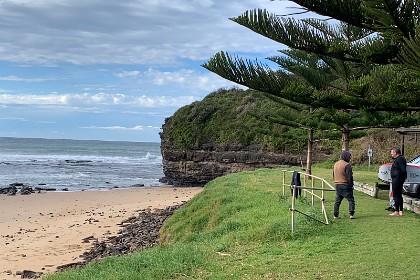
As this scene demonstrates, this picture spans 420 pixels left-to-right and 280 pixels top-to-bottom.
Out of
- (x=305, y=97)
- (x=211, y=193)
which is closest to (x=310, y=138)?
(x=211, y=193)

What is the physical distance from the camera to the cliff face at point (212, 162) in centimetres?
3566

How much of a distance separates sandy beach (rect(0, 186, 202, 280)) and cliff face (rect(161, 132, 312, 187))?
799 cm

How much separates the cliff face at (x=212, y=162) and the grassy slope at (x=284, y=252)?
2411 centimetres

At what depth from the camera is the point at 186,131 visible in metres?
40.4

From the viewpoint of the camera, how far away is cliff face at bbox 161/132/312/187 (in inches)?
1404

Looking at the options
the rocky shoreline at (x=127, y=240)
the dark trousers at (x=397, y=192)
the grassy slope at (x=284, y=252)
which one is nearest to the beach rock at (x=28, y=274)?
the rocky shoreline at (x=127, y=240)

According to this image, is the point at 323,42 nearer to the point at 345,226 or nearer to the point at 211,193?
the point at 345,226

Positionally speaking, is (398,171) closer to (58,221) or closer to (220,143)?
(58,221)

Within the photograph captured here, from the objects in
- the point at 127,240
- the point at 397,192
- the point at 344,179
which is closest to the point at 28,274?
the point at 127,240

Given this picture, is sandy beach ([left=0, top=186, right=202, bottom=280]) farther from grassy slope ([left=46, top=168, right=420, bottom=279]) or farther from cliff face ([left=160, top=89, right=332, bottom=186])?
cliff face ([left=160, top=89, right=332, bottom=186])

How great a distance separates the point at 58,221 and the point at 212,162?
19.9 metres

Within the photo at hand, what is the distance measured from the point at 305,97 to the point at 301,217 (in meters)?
4.41

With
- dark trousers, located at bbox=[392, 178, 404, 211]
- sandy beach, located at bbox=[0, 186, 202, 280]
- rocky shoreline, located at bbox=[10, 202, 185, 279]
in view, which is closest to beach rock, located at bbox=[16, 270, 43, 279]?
rocky shoreline, located at bbox=[10, 202, 185, 279]

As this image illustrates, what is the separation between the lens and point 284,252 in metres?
7.76
